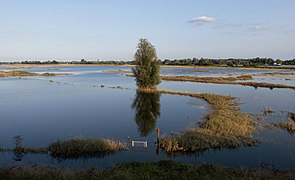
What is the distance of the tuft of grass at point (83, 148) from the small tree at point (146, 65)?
33953mm

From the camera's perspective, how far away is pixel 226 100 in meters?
39.8

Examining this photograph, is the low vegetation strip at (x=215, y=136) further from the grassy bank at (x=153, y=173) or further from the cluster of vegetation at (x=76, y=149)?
the grassy bank at (x=153, y=173)

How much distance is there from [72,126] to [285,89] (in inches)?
1711

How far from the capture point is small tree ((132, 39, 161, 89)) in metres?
52.7

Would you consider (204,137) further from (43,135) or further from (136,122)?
(43,135)

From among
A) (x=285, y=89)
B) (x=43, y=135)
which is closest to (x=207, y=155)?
(x=43, y=135)

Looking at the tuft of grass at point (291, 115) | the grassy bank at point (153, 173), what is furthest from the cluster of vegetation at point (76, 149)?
the tuft of grass at point (291, 115)

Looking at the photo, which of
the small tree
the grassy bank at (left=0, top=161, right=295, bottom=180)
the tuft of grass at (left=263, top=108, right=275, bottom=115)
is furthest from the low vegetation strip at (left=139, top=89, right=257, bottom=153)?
the small tree

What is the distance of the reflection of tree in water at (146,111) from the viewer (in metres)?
25.9

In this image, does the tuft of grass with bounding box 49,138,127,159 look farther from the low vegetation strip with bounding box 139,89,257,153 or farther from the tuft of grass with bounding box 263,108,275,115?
the tuft of grass with bounding box 263,108,275,115

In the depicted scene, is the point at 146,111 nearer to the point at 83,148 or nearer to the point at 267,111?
the point at 267,111

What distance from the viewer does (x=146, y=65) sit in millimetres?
52688

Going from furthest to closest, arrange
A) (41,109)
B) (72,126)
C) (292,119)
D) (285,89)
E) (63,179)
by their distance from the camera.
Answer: (285,89), (41,109), (292,119), (72,126), (63,179)

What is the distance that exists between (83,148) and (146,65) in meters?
35.4
